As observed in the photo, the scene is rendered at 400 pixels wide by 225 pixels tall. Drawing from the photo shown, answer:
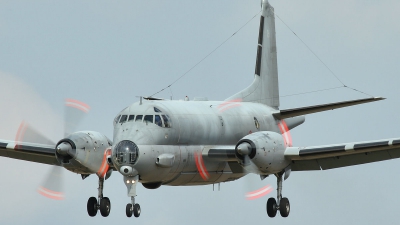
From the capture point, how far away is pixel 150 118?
35.4 m

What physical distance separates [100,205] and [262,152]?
6458 millimetres

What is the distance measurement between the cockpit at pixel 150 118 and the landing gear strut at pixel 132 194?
215 cm

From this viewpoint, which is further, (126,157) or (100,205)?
(100,205)

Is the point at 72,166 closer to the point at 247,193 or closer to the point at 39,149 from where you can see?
the point at 39,149

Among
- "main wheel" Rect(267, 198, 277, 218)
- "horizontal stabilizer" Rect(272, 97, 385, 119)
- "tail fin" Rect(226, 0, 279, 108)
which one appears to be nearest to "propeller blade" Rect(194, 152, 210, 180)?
"main wheel" Rect(267, 198, 277, 218)

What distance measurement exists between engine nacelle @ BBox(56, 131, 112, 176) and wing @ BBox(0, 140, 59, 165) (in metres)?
1.99

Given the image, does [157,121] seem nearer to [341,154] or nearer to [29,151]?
[29,151]

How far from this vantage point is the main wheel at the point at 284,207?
38.9 m

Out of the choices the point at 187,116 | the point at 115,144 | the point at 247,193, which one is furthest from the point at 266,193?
the point at 115,144

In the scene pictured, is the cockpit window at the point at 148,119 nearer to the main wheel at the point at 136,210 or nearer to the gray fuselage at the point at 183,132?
the gray fuselage at the point at 183,132

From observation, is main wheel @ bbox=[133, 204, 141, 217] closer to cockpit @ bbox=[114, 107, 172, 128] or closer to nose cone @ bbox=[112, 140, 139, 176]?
nose cone @ bbox=[112, 140, 139, 176]

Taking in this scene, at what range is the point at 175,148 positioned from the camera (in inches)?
1422

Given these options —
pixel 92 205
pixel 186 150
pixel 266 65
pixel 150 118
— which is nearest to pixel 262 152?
pixel 186 150

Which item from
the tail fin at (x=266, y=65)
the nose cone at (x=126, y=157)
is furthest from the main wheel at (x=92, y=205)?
the tail fin at (x=266, y=65)
